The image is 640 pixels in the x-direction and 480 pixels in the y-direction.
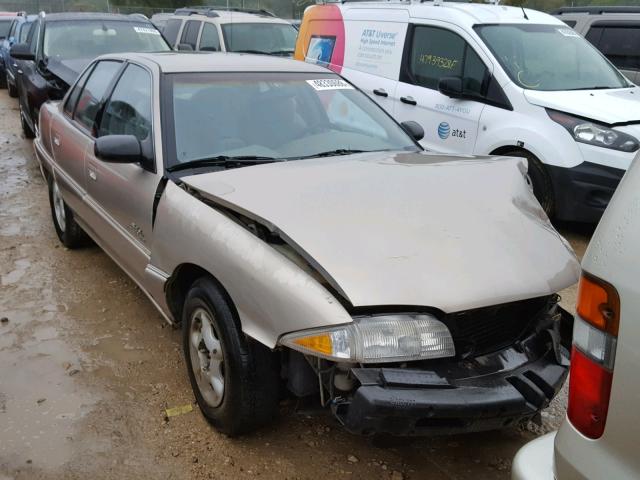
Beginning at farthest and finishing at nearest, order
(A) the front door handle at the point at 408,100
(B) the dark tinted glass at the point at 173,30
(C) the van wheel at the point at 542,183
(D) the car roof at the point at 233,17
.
Result: (B) the dark tinted glass at the point at 173,30
(D) the car roof at the point at 233,17
(A) the front door handle at the point at 408,100
(C) the van wheel at the point at 542,183

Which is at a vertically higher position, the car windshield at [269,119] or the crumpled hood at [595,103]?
the car windshield at [269,119]

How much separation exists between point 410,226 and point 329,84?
5.76 feet

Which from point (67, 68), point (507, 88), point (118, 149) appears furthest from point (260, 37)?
point (118, 149)

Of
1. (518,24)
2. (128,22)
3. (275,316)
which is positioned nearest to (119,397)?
(275,316)

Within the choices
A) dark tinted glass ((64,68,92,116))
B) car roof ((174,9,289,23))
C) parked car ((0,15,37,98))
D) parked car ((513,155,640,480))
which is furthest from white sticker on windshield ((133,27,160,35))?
parked car ((513,155,640,480))

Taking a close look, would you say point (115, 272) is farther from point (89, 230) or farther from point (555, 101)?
point (555, 101)

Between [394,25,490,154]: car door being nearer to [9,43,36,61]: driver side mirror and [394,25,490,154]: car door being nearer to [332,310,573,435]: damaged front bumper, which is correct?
[332,310,573,435]: damaged front bumper

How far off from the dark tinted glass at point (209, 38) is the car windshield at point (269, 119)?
6.86m

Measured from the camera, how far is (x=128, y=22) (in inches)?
329

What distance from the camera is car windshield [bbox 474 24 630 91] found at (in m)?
5.75

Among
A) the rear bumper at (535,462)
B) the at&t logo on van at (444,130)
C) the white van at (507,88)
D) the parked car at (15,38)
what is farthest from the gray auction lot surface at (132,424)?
the parked car at (15,38)

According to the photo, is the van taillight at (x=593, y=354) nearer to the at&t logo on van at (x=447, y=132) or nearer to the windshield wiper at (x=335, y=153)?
the windshield wiper at (x=335, y=153)

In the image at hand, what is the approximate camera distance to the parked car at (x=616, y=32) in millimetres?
8211

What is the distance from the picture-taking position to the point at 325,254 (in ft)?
7.54
